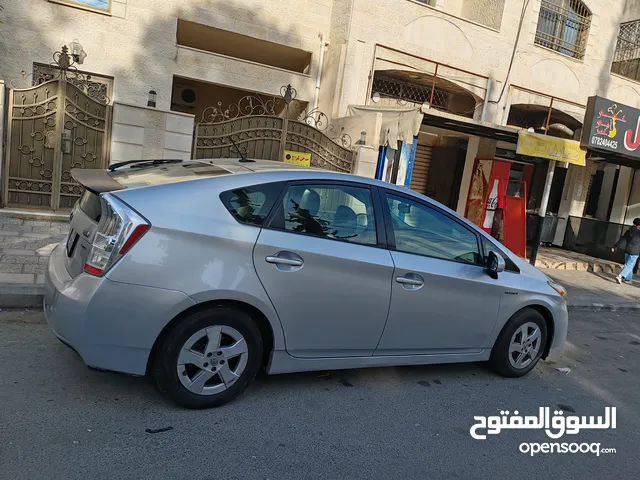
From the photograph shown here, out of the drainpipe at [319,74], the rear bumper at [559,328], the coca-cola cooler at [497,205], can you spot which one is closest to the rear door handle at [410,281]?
the rear bumper at [559,328]

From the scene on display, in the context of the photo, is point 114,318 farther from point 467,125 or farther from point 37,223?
point 467,125

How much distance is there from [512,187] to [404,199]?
484 inches

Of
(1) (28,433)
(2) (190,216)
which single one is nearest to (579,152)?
(2) (190,216)

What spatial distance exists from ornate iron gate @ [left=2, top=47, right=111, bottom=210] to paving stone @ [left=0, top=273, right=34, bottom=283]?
3.17 metres

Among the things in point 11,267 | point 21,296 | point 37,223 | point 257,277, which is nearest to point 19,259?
point 11,267

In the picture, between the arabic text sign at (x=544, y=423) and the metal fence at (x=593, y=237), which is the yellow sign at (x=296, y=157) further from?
the metal fence at (x=593, y=237)

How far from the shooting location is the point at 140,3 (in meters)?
9.70

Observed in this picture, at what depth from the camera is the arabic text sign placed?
3771 millimetres

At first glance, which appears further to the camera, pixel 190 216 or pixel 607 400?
pixel 607 400

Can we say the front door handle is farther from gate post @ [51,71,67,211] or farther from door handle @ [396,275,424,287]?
gate post @ [51,71,67,211]

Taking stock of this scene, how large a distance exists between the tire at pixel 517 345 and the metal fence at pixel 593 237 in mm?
10896

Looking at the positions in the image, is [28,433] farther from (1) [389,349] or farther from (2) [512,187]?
(2) [512,187]

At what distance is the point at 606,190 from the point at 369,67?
1045 cm

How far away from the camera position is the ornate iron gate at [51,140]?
25.7 feet
